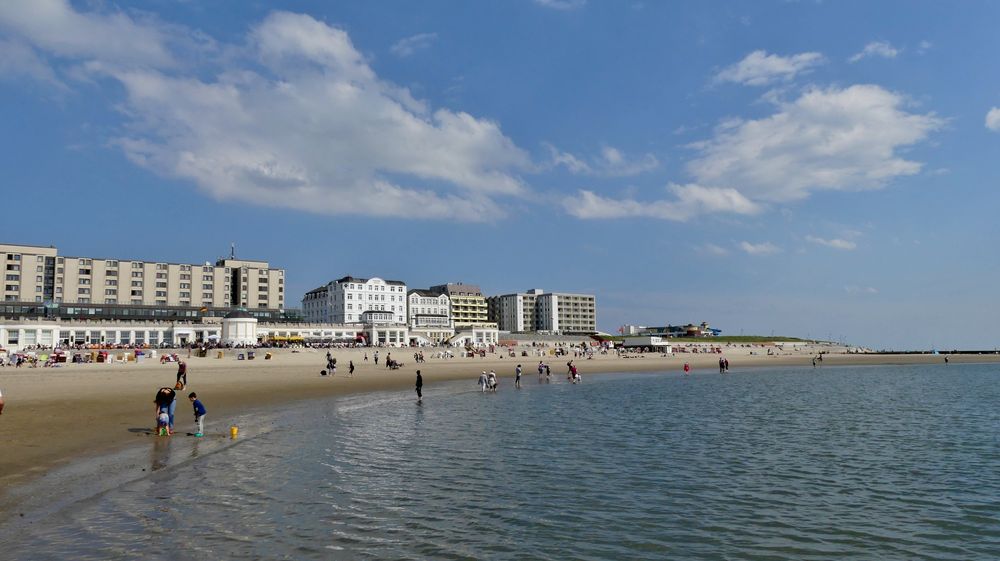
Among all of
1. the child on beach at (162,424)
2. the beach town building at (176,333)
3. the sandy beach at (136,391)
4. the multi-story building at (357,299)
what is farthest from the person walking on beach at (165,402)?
the multi-story building at (357,299)

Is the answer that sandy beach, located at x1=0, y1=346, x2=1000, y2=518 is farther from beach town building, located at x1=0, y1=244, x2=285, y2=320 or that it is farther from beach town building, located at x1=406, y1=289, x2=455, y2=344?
beach town building, located at x1=0, y1=244, x2=285, y2=320

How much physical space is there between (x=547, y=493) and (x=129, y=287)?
15510cm

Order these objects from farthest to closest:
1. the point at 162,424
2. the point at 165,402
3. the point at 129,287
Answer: the point at 129,287, the point at 165,402, the point at 162,424

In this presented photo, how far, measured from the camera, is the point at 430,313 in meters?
178

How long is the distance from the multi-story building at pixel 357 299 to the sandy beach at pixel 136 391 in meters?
73.5

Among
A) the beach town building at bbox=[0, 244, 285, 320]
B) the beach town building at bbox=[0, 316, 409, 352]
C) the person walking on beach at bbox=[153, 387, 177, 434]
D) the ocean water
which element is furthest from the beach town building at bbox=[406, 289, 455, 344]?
the person walking on beach at bbox=[153, 387, 177, 434]

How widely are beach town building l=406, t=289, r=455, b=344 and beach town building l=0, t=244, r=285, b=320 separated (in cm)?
3387

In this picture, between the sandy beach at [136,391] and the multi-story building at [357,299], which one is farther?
the multi-story building at [357,299]

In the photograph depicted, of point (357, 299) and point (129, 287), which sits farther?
point (357, 299)

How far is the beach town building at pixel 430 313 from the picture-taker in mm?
137375

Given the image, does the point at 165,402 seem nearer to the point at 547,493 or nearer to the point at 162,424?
the point at 162,424

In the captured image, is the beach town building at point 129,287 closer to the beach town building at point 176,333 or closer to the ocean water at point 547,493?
the beach town building at point 176,333

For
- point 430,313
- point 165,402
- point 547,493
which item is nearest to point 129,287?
point 430,313

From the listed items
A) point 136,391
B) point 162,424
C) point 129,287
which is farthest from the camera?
point 129,287
